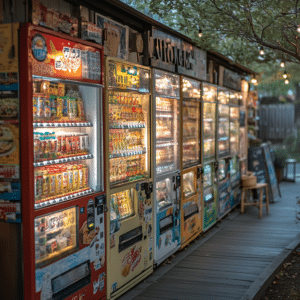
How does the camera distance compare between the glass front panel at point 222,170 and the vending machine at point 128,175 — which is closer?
the vending machine at point 128,175

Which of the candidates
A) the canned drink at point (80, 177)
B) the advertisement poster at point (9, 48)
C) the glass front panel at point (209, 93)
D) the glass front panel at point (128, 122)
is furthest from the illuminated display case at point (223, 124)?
the advertisement poster at point (9, 48)

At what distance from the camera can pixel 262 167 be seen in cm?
1119

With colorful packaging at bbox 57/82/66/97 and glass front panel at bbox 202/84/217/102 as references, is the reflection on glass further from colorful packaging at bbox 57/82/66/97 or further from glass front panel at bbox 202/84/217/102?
glass front panel at bbox 202/84/217/102

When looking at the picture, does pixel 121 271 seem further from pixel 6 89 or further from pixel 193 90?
pixel 193 90

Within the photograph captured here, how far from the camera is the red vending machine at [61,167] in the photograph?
11.8 ft

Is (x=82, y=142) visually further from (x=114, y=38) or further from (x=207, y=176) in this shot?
(x=207, y=176)

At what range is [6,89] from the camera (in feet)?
11.9

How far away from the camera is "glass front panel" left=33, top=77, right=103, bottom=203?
156 inches

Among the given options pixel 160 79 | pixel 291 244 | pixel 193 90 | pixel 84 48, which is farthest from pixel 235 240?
pixel 84 48

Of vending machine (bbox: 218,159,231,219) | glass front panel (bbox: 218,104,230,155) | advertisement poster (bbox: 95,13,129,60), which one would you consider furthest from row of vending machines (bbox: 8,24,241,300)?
glass front panel (bbox: 218,104,230,155)

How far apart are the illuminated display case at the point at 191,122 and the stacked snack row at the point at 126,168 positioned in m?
1.51

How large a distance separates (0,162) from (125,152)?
186 centimetres

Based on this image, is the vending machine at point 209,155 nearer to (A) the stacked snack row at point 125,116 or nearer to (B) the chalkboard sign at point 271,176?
(A) the stacked snack row at point 125,116

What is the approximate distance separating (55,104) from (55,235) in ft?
4.15
